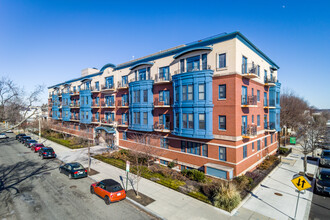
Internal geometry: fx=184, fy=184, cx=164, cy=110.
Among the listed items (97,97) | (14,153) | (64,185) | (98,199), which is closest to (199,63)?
(98,199)

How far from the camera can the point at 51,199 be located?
14.9m

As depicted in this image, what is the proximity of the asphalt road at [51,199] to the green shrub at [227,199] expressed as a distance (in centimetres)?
519

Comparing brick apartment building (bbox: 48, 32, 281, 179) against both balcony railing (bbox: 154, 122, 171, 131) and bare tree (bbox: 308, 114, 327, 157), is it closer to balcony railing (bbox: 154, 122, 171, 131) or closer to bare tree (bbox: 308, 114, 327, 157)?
balcony railing (bbox: 154, 122, 171, 131)

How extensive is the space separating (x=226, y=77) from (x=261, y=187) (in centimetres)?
1136

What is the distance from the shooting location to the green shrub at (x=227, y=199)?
527 inches

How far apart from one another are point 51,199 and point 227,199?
45.5 feet

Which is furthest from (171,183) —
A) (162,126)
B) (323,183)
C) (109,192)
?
(323,183)

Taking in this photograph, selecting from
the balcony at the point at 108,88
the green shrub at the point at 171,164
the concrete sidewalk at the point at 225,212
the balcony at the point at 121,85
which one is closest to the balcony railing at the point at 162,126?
the green shrub at the point at 171,164

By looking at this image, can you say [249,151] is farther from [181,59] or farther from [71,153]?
[71,153]

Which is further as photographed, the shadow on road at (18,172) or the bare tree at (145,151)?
the bare tree at (145,151)

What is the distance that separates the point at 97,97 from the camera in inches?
1511

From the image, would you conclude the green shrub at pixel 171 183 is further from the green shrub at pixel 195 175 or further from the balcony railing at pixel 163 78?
the balcony railing at pixel 163 78

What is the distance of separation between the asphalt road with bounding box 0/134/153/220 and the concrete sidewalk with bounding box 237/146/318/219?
847cm

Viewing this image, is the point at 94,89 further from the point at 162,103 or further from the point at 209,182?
→ the point at 209,182
